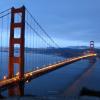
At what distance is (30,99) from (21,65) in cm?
1210

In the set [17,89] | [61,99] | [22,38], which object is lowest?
[17,89]

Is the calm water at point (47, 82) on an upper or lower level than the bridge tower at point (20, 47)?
lower

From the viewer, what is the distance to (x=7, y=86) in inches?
635

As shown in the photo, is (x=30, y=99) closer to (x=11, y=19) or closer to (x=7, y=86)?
(x=7, y=86)

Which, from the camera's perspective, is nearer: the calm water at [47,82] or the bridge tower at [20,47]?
the bridge tower at [20,47]

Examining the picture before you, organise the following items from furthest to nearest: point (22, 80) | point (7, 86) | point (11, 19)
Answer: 1. point (11, 19)
2. point (22, 80)
3. point (7, 86)

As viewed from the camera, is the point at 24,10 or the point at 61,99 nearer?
the point at 61,99

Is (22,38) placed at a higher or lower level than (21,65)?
higher

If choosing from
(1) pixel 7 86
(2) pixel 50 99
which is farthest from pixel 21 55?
(2) pixel 50 99

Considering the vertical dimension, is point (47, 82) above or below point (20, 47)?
below

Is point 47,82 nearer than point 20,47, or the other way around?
point 20,47

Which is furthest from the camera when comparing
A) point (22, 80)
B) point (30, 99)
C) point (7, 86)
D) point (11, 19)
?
point (11, 19)

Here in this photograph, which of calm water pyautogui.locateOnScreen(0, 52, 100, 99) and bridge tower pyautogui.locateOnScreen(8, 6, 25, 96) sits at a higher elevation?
bridge tower pyautogui.locateOnScreen(8, 6, 25, 96)

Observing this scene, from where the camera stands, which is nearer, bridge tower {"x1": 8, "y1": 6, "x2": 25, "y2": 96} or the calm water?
bridge tower {"x1": 8, "y1": 6, "x2": 25, "y2": 96}
